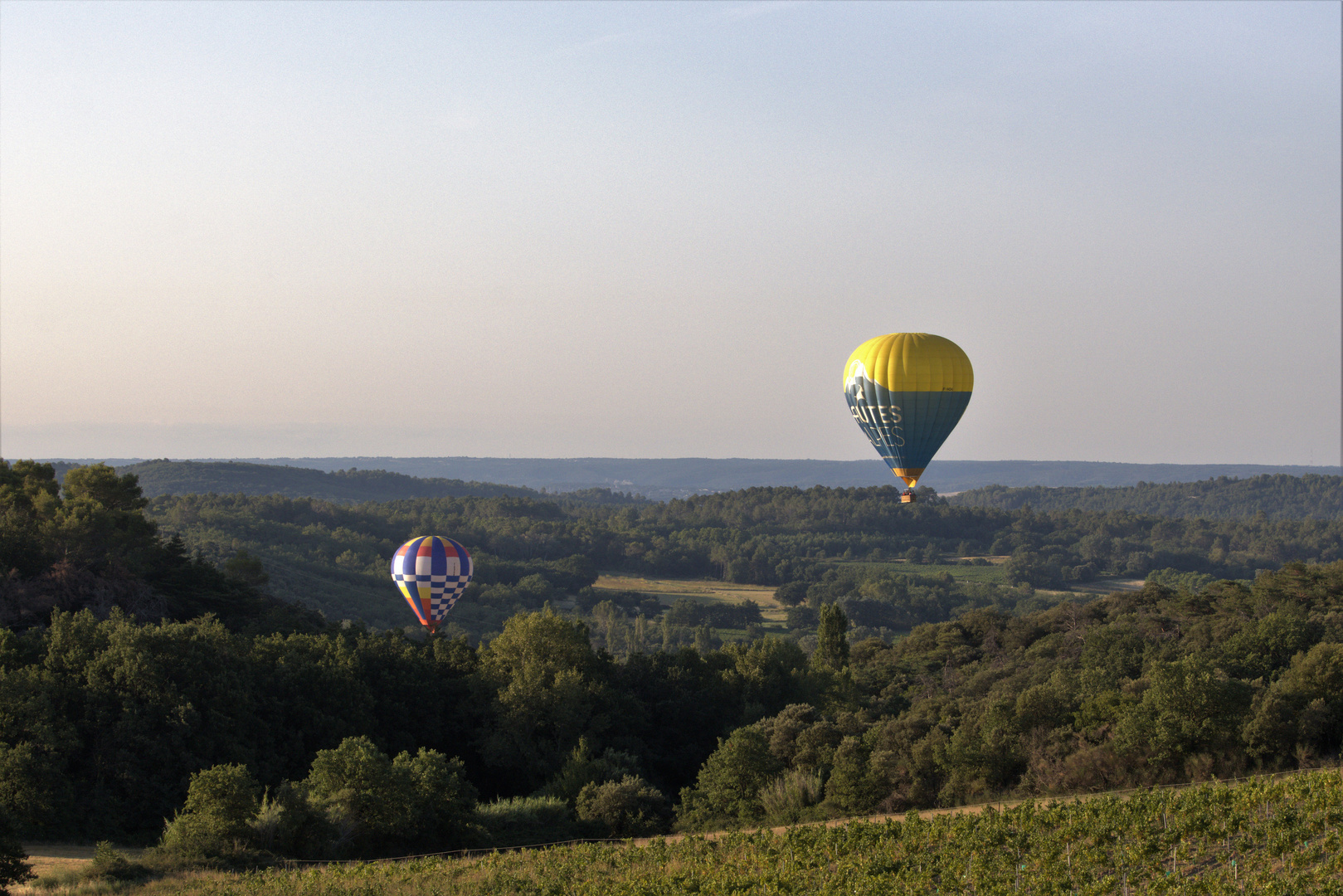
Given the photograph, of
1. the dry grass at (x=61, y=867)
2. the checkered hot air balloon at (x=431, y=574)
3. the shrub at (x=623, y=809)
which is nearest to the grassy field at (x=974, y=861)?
the dry grass at (x=61, y=867)

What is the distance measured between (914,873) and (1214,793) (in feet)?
20.1

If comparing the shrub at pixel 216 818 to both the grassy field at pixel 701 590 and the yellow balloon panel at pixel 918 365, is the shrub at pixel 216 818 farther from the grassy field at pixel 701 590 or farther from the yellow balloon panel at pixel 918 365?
the grassy field at pixel 701 590

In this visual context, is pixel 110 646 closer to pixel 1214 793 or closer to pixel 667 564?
pixel 1214 793

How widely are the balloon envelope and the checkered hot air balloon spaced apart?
70.0 ft

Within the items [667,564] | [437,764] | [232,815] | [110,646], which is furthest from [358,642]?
[667,564]

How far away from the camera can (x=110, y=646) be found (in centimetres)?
3328

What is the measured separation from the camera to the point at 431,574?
51219 millimetres

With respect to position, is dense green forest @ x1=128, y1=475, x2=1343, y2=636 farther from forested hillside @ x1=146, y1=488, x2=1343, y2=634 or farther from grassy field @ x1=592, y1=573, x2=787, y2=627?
grassy field @ x1=592, y1=573, x2=787, y2=627

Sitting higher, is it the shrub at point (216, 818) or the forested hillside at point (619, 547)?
the shrub at point (216, 818)

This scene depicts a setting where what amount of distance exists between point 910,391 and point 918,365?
2.99 feet

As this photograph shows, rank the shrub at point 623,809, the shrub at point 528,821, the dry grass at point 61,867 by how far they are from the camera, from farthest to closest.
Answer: the shrub at point 623,809, the shrub at point 528,821, the dry grass at point 61,867

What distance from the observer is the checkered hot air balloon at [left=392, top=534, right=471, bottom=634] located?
5097 cm

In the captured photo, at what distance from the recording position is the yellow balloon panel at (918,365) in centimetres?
3775

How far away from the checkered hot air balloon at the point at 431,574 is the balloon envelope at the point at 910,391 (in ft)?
70.0
